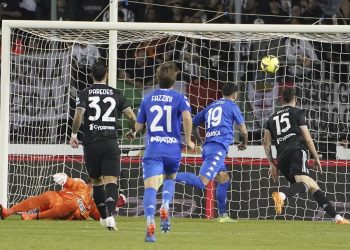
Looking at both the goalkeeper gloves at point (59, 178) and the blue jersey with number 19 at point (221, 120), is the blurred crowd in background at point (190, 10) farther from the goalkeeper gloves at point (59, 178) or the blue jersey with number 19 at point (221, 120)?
the goalkeeper gloves at point (59, 178)

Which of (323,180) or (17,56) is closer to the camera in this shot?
(323,180)

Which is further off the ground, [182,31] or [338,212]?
[182,31]

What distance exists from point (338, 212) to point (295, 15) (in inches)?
172

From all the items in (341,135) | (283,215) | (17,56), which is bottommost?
(283,215)

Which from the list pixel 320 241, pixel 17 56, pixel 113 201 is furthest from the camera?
pixel 17 56

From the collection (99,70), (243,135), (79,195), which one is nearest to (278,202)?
(243,135)

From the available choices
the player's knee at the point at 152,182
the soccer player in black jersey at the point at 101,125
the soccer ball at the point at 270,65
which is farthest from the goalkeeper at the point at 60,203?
the player's knee at the point at 152,182

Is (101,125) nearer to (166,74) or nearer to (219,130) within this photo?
(166,74)

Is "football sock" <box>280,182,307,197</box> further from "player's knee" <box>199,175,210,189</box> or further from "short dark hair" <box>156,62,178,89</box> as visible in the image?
"short dark hair" <box>156,62,178,89</box>

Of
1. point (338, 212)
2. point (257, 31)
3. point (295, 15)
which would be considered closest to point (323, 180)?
point (338, 212)

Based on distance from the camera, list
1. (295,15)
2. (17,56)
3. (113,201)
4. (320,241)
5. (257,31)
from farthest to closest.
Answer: (295,15) < (17,56) < (257,31) < (113,201) < (320,241)

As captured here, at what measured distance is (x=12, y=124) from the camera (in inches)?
722

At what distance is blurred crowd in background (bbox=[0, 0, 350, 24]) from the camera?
2012 cm

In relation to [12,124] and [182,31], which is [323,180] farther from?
[12,124]
